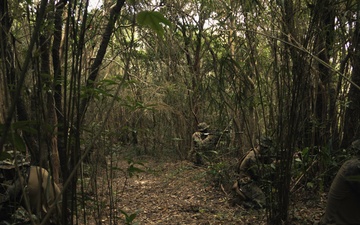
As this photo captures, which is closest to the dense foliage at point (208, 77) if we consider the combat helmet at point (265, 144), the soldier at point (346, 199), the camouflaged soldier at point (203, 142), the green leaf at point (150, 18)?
the green leaf at point (150, 18)

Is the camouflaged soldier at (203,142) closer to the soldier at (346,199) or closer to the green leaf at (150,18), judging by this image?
the soldier at (346,199)

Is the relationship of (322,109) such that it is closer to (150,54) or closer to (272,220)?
(272,220)

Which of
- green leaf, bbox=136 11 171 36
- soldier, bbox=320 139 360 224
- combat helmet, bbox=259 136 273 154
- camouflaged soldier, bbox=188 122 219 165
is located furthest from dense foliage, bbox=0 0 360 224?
soldier, bbox=320 139 360 224

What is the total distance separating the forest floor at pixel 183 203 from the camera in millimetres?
3622

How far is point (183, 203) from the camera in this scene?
4.78m

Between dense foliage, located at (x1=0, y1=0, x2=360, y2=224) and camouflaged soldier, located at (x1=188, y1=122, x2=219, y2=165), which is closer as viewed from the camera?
dense foliage, located at (x1=0, y1=0, x2=360, y2=224)

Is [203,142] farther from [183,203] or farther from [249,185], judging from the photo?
[249,185]

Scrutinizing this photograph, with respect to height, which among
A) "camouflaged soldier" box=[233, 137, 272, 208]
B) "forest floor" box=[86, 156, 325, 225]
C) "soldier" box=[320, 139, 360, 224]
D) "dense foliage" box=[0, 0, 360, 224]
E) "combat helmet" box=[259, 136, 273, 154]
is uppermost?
"dense foliage" box=[0, 0, 360, 224]

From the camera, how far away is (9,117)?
685mm

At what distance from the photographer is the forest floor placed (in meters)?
3.62

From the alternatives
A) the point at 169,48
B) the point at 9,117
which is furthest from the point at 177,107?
the point at 9,117

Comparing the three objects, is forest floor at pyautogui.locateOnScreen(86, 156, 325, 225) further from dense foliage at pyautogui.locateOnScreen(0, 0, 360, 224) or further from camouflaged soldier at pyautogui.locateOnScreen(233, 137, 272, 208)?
dense foliage at pyautogui.locateOnScreen(0, 0, 360, 224)

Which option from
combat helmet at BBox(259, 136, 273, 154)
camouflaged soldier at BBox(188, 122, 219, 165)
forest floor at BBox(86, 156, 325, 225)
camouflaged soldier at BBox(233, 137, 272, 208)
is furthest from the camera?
camouflaged soldier at BBox(188, 122, 219, 165)

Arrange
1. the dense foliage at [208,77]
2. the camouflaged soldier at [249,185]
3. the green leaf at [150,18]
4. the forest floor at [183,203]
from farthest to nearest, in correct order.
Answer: the camouflaged soldier at [249,185] → the forest floor at [183,203] → the dense foliage at [208,77] → the green leaf at [150,18]
